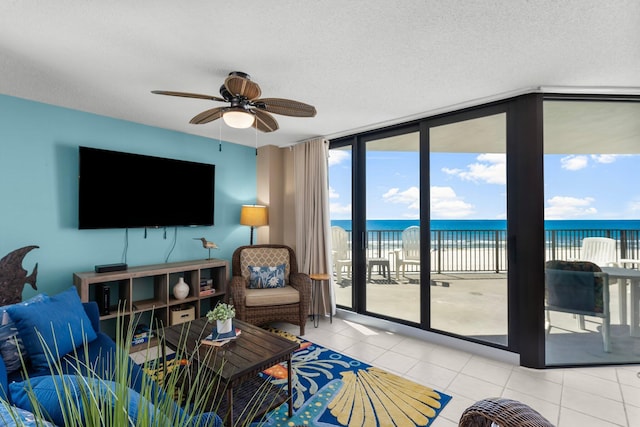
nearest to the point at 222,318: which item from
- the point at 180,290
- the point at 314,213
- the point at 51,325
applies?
the point at 51,325

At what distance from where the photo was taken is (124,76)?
2.37 metres

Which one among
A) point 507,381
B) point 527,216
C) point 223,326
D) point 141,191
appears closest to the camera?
point 223,326

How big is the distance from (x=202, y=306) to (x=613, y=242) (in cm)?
449

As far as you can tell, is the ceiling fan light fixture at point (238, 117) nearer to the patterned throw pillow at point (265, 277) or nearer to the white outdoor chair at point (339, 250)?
the patterned throw pillow at point (265, 277)

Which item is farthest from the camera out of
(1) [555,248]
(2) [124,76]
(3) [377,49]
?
(1) [555,248]

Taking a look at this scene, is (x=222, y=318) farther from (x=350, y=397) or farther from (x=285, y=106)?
(x=285, y=106)

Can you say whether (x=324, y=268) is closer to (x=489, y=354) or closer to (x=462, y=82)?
(x=489, y=354)

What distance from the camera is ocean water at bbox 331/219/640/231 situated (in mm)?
2715

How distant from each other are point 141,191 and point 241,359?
7.90 feet

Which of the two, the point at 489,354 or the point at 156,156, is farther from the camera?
the point at 156,156

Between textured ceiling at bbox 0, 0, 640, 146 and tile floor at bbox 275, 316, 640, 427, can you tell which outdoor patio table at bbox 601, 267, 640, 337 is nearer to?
tile floor at bbox 275, 316, 640, 427

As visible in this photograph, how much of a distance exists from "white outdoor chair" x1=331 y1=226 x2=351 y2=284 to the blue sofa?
109 inches

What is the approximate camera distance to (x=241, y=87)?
199 centimetres

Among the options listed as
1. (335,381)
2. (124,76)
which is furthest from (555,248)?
(124,76)
